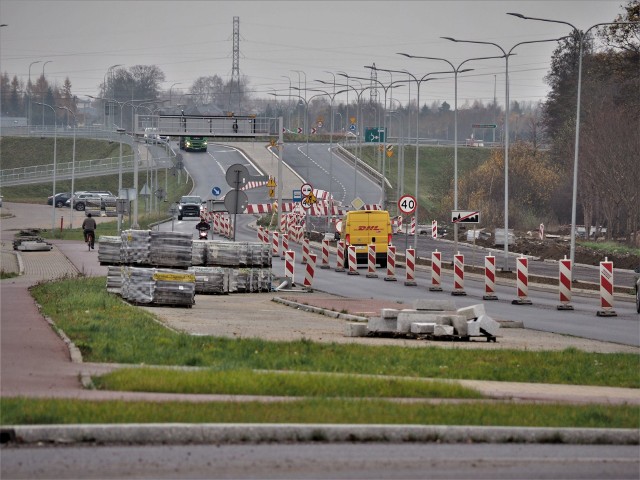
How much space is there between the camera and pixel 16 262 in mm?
49031

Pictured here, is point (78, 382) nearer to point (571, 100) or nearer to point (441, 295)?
point (441, 295)

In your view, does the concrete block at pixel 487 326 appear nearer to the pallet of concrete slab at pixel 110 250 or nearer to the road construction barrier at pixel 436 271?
the pallet of concrete slab at pixel 110 250

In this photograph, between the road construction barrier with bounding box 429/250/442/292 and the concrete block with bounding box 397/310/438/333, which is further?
the road construction barrier with bounding box 429/250/442/292

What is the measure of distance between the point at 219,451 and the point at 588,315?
853 inches

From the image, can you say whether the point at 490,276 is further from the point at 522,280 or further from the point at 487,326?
the point at 487,326

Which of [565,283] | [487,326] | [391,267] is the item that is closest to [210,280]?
[565,283]

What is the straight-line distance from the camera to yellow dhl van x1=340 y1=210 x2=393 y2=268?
173ft

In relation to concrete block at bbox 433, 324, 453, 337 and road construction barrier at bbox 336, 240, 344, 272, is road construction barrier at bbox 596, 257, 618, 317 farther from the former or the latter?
road construction barrier at bbox 336, 240, 344, 272

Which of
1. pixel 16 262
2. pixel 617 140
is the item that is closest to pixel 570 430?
pixel 16 262

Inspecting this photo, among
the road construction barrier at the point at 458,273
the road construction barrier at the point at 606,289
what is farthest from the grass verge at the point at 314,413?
the road construction barrier at the point at 458,273

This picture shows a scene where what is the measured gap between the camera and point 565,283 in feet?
105

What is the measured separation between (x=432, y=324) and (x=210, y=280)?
14357 mm

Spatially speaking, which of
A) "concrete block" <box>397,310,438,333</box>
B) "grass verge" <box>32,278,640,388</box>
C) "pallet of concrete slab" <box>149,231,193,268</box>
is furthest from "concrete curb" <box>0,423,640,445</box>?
"pallet of concrete slab" <box>149,231,193,268</box>

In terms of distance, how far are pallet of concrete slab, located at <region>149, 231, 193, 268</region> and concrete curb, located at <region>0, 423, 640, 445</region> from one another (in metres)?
18.2
